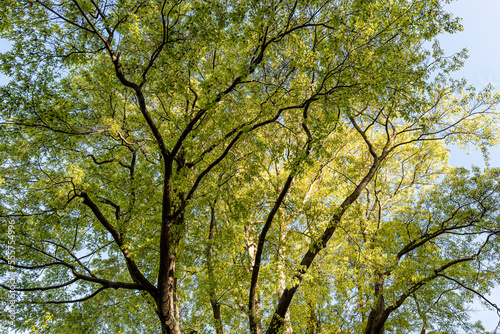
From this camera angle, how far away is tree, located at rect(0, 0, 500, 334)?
6.90 meters

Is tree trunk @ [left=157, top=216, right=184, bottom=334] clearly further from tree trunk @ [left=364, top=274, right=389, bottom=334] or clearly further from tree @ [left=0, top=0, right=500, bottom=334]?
tree trunk @ [left=364, top=274, right=389, bottom=334]

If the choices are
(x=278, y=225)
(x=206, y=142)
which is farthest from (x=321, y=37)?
(x=278, y=225)

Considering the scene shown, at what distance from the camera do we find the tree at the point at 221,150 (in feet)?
22.6

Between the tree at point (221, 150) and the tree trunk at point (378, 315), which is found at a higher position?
the tree at point (221, 150)

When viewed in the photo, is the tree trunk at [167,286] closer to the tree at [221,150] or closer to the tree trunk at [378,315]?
the tree at [221,150]

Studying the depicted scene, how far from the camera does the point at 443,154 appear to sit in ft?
40.9

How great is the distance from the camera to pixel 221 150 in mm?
9711

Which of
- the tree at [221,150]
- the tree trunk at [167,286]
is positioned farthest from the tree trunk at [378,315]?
the tree trunk at [167,286]

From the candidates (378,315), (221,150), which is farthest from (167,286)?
(378,315)

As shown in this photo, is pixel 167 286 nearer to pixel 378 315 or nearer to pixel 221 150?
pixel 221 150

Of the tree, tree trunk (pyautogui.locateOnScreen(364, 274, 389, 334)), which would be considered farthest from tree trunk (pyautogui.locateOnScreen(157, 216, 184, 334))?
tree trunk (pyautogui.locateOnScreen(364, 274, 389, 334))

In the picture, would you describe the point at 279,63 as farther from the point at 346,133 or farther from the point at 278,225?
the point at 278,225

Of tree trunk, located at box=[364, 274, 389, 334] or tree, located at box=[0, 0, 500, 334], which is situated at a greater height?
tree, located at box=[0, 0, 500, 334]

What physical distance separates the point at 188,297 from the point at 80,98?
9767 mm
